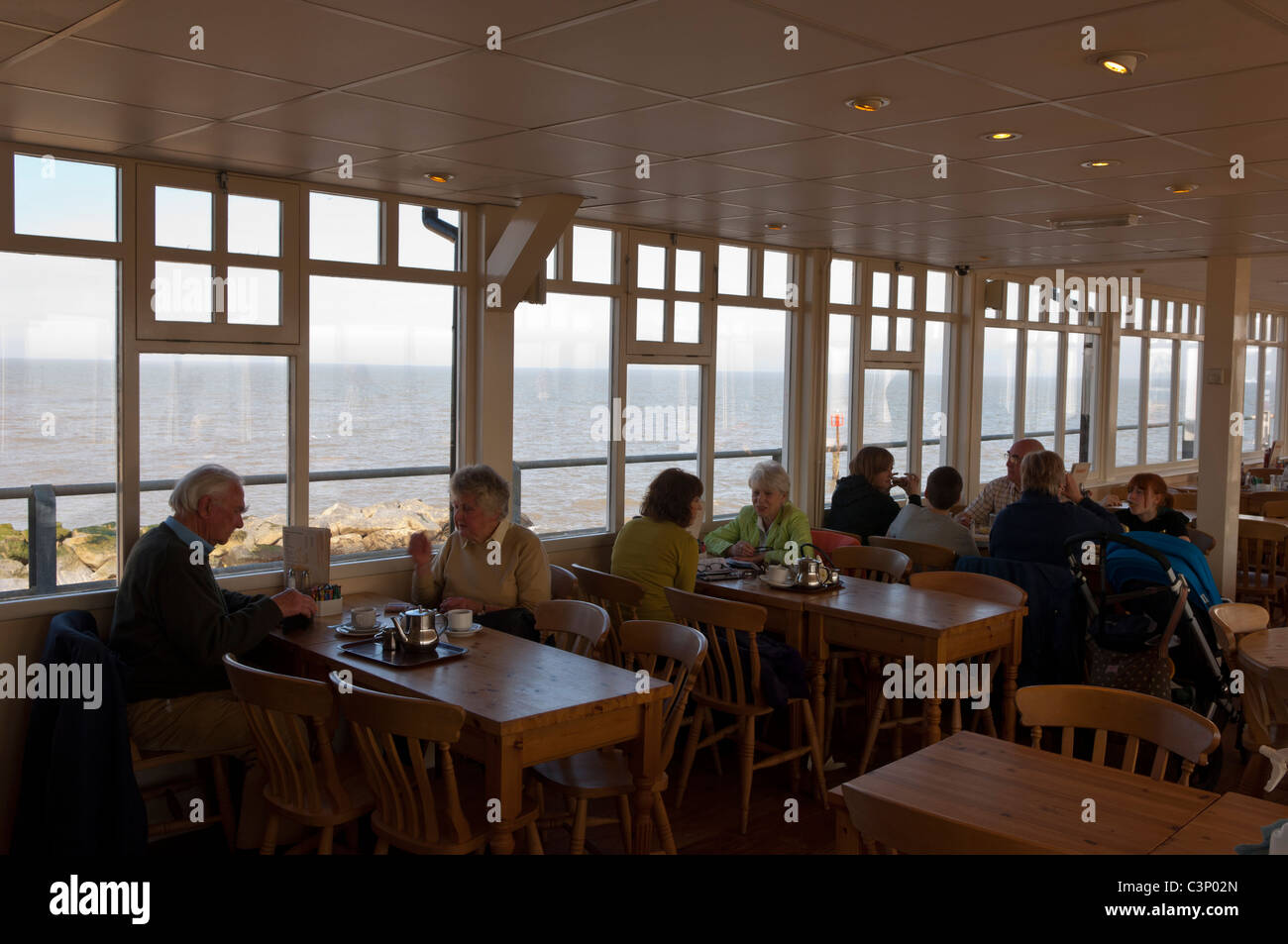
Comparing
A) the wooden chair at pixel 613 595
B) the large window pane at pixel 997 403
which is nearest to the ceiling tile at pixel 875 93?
the wooden chair at pixel 613 595

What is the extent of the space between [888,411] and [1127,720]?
206 inches

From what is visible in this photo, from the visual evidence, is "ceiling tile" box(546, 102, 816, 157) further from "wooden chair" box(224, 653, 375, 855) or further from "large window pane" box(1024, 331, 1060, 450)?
"large window pane" box(1024, 331, 1060, 450)

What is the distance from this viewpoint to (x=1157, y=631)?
14.1 ft

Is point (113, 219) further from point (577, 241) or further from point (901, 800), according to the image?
point (901, 800)

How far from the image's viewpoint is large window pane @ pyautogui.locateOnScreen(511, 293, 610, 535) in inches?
216

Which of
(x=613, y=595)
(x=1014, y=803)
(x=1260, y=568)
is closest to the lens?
(x=1014, y=803)

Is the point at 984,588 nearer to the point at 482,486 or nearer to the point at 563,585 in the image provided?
the point at 563,585

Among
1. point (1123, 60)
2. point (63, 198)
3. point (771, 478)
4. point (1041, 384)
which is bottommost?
point (771, 478)

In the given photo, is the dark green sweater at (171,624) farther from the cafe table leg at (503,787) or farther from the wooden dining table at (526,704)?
the cafe table leg at (503,787)

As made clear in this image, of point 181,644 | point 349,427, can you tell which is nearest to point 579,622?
point 181,644

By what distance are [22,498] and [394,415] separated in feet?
5.17

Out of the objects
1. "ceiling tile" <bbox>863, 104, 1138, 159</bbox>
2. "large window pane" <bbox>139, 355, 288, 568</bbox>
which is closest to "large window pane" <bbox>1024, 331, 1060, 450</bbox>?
"ceiling tile" <bbox>863, 104, 1138, 159</bbox>

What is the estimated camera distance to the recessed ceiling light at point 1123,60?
261 cm

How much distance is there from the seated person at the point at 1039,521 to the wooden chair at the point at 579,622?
6.93 feet
